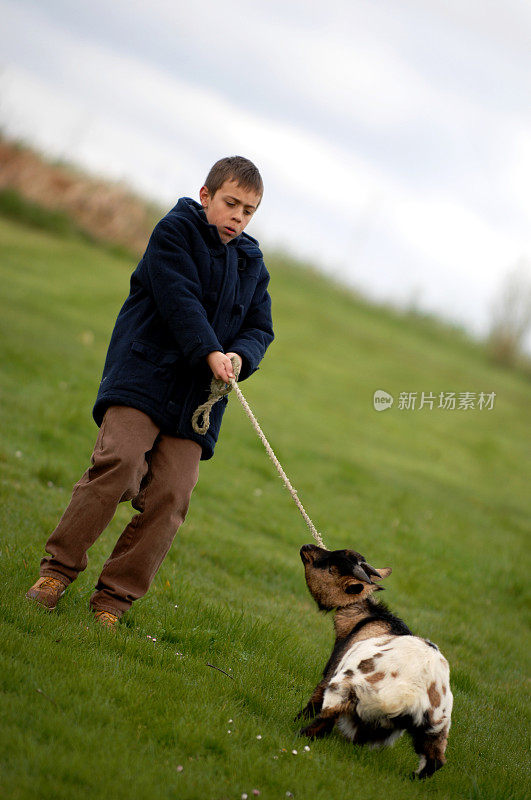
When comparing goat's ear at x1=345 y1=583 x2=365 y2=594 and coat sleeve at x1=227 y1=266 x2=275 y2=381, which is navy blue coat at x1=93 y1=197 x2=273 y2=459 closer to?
coat sleeve at x1=227 y1=266 x2=275 y2=381

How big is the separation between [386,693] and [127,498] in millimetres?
1598

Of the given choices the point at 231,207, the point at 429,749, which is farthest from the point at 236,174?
the point at 429,749

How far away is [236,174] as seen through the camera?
4.01m

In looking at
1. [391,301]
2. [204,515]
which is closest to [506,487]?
[204,515]

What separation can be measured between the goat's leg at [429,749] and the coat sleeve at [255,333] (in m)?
1.96

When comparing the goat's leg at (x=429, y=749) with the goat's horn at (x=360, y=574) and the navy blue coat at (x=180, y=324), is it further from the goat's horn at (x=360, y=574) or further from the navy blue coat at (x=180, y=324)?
the navy blue coat at (x=180, y=324)

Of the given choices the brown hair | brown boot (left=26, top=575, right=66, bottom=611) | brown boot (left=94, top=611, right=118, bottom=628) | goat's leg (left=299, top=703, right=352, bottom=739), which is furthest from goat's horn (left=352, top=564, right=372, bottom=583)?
the brown hair

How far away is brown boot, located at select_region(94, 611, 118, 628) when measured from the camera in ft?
13.1

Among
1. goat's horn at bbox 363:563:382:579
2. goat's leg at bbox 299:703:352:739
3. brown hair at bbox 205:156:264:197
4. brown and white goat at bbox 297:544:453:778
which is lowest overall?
goat's leg at bbox 299:703:352:739

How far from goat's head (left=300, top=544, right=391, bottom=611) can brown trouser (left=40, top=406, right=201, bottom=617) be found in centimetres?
74

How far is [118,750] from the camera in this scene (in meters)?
2.99

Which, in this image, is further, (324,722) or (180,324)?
(180,324)

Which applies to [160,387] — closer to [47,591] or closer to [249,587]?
[47,591]

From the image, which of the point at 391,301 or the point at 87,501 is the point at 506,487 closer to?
the point at 87,501
